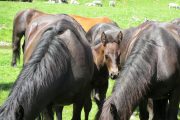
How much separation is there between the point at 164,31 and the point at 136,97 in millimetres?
1784

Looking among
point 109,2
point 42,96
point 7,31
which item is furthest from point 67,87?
point 109,2

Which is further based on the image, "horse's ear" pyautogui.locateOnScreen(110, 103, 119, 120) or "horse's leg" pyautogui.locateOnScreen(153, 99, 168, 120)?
"horse's leg" pyautogui.locateOnScreen(153, 99, 168, 120)

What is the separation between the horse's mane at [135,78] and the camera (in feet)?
15.4

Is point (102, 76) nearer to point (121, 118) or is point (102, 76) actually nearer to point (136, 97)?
point (136, 97)

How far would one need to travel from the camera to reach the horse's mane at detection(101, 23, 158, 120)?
15.4 feet

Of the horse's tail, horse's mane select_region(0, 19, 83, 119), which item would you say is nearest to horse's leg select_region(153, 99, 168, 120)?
horse's mane select_region(0, 19, 83, 119)

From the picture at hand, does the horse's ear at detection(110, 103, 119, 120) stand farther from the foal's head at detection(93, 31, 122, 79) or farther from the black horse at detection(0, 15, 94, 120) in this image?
the foal's head at detection(93, 31, 122, 79)

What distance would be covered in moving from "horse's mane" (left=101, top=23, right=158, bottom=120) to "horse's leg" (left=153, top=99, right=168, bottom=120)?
1.23 metres

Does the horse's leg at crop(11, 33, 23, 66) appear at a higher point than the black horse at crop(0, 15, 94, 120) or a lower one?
lower

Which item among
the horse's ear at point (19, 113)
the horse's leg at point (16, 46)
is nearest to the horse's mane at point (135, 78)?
the horse's ear at point (19, 113)

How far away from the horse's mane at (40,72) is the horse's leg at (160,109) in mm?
2264

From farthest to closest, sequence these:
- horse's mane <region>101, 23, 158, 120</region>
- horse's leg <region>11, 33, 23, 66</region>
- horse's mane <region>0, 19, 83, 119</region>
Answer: horse's leg <region>11, 33, 23, 66</region>, horse's mane <region>101, 23, 158, 120</region>, horse's mane <region>0, 19, 83, 119</region>

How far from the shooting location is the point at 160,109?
691 cm

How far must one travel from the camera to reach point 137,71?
5.32 m
